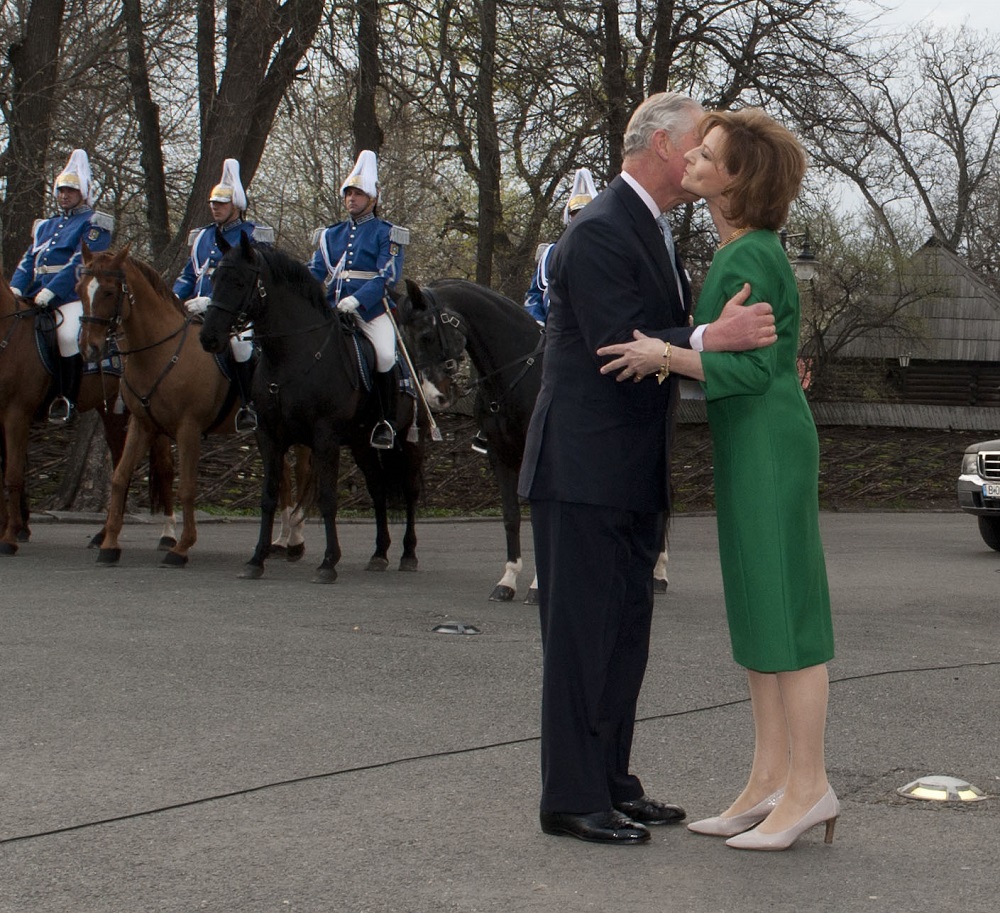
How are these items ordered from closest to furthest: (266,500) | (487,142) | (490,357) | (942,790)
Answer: (942,790) → (490,357) → (266,500) → (487,142)

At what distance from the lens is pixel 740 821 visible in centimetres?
488

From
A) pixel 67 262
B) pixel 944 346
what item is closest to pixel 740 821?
pixel 67 262

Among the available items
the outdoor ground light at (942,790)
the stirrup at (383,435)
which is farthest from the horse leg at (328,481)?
the outdoor ground light at (942,790)

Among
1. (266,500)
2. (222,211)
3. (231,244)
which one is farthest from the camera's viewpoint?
(231,244)

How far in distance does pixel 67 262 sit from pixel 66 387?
1021 mm

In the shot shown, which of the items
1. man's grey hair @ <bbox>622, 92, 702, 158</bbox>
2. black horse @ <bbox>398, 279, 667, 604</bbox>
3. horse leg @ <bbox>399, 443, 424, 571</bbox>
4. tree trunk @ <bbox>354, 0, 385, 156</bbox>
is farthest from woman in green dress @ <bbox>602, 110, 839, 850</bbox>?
tree trunk @ <bbox>354, 0, 385, 156</bbox>

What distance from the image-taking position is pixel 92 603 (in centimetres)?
995

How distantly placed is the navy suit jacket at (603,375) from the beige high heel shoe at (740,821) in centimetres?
92

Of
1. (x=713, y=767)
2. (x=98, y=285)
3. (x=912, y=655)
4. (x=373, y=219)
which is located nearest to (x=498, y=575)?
(x=373, y=219)

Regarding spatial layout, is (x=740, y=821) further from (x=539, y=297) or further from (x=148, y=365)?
(x=148, y=365)

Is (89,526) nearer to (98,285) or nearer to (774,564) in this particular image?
(98,285)

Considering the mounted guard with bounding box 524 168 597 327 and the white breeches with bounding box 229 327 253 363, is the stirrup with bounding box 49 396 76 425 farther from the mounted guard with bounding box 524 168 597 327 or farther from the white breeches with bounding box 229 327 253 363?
the mounted guard with bounding box 524 168 597 327

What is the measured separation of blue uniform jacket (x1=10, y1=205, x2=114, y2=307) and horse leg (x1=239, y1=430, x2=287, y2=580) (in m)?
2.47

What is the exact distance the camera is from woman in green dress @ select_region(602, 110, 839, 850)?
4582mm
